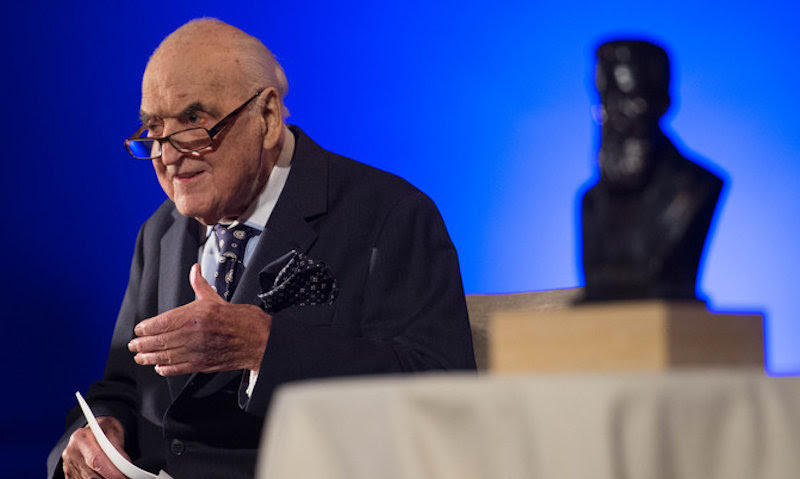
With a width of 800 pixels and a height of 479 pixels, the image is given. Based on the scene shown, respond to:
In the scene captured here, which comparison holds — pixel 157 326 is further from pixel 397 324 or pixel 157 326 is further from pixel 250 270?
→ pixel 397 324

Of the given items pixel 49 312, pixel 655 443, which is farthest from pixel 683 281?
pixel 49 312

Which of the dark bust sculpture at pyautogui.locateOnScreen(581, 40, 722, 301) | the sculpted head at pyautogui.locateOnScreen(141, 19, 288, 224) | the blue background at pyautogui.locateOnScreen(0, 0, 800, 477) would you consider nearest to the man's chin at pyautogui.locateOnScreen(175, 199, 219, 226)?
the sculpted head at pyautogui.locateOnScreen(141, 19, 288, 224)

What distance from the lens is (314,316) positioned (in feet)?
7.16

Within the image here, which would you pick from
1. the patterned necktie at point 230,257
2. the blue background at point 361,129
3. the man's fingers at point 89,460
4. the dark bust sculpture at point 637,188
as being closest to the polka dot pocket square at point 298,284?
the patterned necktie at point 230,257

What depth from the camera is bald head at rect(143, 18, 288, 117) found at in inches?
91.0

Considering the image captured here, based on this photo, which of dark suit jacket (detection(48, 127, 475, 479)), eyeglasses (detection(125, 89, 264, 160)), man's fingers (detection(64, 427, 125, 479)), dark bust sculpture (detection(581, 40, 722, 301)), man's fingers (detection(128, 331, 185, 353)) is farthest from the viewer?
eyeglasses (detection(125, 89, 264, 160))

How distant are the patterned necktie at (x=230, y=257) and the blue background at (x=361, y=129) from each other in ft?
4.45

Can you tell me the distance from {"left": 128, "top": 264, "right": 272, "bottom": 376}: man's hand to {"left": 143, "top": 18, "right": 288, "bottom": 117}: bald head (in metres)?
0.58

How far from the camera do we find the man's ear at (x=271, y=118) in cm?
236

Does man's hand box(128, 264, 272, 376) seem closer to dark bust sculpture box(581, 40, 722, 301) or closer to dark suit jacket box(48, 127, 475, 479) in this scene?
dark suit jacket box(48, 127, 475, 479)

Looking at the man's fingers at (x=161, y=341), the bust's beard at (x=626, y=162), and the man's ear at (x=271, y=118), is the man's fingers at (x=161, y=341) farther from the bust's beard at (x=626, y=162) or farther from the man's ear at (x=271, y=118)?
the bust's beard at (x=626, y=162)

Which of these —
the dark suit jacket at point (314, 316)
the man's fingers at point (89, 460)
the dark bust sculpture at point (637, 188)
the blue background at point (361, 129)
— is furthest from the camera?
the blue background at point (361, 129)

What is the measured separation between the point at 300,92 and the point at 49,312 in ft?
3.86

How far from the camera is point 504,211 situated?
3586 millimetres
